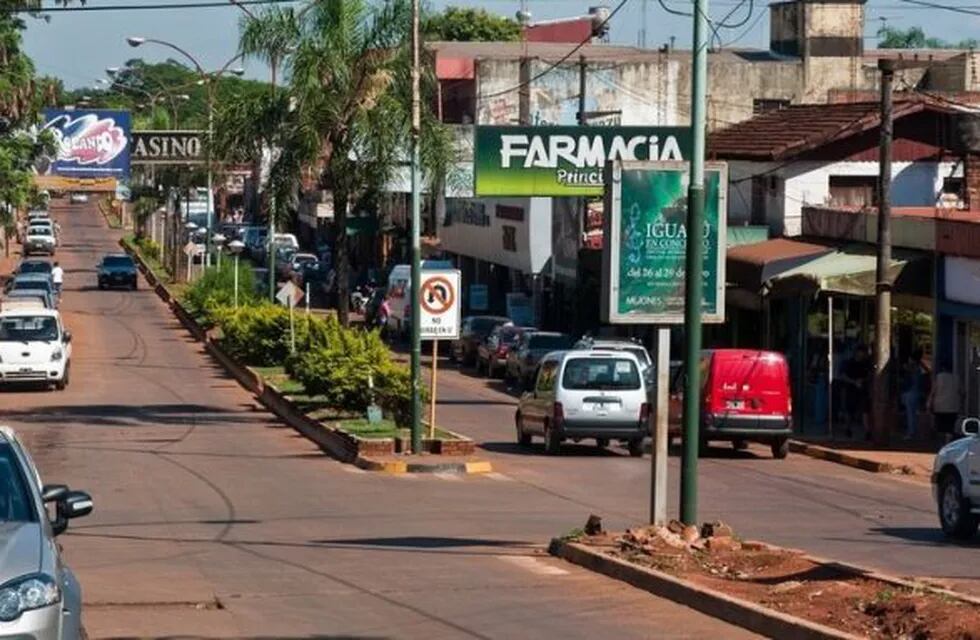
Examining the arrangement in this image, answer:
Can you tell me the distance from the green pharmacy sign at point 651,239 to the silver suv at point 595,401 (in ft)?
50.4

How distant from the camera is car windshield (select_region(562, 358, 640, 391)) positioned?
114ft

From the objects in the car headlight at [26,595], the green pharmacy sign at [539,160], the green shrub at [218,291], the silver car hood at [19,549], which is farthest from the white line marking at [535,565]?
the green shrub at [218,291]

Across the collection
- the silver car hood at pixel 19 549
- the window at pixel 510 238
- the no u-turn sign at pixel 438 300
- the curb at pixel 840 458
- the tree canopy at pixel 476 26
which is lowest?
the curb at pixel 840 458

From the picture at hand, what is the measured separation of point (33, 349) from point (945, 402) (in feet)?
68.9

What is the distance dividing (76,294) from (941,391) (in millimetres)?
57900

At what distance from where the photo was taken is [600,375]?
35.0 metres

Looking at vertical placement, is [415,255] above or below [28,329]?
above

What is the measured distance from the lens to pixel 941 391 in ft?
122

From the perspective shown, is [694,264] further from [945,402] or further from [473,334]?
[473,334]

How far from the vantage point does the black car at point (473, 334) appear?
59631 millimetres

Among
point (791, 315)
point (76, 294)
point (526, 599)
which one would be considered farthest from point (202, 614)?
point (76, 294)

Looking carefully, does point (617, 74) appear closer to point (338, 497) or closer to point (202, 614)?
point (338, 497)

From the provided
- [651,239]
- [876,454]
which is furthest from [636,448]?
[651,239]

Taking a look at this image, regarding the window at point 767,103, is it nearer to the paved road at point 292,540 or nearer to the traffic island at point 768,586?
the paved road at point 292,540
